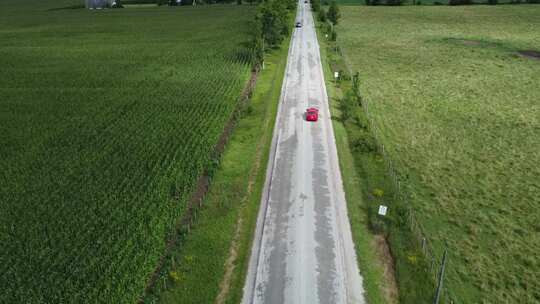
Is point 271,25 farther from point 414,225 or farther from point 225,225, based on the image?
point 414,225

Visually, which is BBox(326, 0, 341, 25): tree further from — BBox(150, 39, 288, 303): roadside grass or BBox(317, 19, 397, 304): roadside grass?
BBox(150, 39, 288, 303): roadside grass

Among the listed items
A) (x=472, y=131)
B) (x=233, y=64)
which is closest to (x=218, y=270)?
(x=472, y=131)

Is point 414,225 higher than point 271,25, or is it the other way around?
point 271,25

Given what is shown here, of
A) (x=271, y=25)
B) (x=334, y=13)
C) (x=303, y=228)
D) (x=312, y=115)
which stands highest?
Answer: (x=334, y=13)

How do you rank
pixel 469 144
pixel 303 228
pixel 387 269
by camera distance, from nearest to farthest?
pixel 387 269 < pixel 303 228 < pixel 469 144

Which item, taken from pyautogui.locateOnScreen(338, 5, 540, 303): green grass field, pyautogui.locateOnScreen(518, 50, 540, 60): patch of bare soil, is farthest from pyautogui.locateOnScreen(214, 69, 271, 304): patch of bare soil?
pyautogui.locateOnScreen(518, 50, 540, 60): patch of bare soil

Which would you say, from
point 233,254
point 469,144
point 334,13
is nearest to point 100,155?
point 233,254

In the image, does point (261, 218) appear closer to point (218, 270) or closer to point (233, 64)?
point (218, 270)
